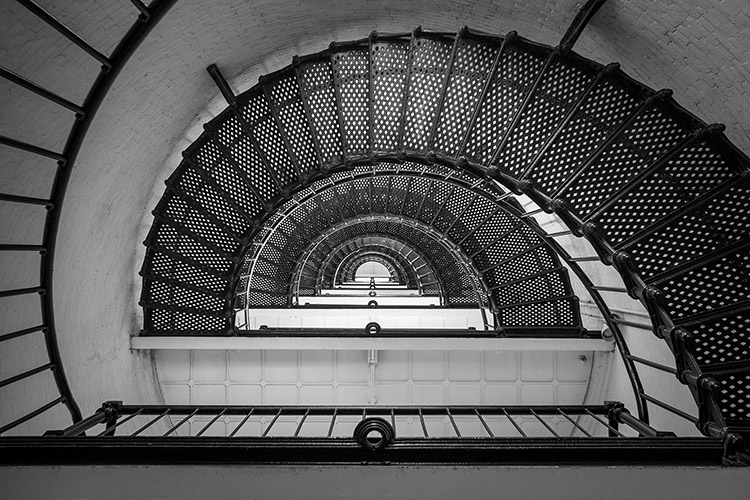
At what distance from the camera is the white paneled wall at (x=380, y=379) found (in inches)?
179

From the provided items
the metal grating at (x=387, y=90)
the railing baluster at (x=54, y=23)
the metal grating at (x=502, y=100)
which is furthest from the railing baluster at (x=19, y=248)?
the metal grating at (x=502, y=100)

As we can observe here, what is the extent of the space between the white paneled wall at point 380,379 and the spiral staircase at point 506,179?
21.0 inches

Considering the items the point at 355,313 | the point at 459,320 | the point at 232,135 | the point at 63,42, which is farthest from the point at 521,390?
the point at 63,42

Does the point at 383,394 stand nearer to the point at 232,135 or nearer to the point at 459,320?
the point at 459,320

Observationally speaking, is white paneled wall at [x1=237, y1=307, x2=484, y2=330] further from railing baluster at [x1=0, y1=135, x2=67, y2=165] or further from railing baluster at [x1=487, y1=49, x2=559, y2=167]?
railing baluster at [x1=0, y1=135, x2=67, y2=165]

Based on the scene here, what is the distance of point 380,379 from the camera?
462cm

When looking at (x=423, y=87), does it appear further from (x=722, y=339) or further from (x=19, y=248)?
(x=19, y=248)

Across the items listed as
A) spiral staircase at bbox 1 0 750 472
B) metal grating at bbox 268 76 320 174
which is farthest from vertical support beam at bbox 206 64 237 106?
metal grating at bbox 268 76 320 174

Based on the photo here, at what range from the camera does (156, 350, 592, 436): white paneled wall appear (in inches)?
179

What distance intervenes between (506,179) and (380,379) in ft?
9.37

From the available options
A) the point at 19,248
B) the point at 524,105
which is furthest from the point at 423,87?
the point at 19,248

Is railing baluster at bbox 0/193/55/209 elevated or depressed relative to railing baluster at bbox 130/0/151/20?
depressed

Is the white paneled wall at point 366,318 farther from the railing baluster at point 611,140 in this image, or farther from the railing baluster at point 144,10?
the railing baluster at point 144,10

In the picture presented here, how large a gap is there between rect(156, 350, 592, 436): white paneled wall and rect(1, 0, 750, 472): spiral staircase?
1.75ft
